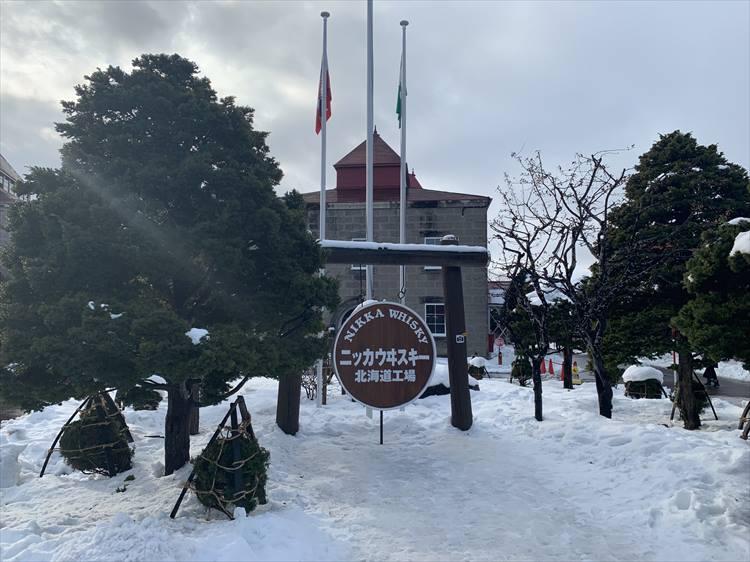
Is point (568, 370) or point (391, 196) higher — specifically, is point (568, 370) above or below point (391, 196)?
below

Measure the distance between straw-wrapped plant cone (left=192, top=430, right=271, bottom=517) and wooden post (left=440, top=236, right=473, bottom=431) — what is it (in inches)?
195

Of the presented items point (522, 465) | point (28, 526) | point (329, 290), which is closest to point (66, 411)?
point (28, 526)

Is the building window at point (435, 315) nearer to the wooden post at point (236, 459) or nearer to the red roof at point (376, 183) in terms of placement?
the red roof at point (376, 183)

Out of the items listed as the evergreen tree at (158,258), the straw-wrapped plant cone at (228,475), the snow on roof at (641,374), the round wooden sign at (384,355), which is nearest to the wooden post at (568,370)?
the snow on roof at (641,374)

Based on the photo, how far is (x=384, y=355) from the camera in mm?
9070

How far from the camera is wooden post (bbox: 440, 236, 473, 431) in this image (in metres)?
9.96

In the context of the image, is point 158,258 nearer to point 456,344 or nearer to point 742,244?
point 456,344

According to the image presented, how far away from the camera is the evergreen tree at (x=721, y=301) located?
6551 mm

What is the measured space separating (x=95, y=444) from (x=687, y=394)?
457 inches

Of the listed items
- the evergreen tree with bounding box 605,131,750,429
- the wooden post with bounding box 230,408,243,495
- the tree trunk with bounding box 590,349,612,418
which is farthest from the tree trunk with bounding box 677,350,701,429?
the wooden post with bounding box 230,408,243,495

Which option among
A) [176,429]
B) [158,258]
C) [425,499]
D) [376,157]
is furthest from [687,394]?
[376,157]

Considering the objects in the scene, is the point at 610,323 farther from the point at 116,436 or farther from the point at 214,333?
the point at 116,436

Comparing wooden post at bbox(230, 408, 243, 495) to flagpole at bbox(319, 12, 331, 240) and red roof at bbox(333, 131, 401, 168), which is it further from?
red roof at bbox(333, 131, 401, 168)

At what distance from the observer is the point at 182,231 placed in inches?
237
